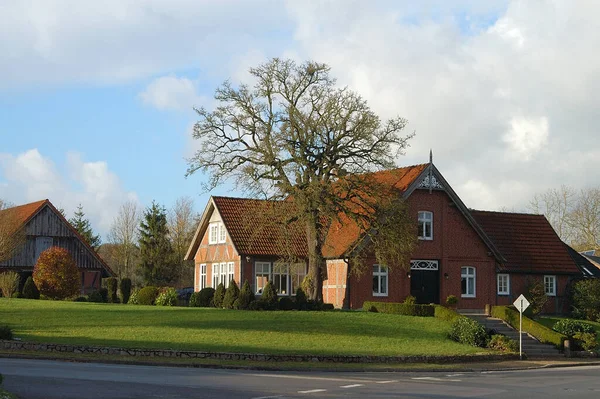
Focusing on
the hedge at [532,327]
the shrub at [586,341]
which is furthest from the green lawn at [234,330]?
the shrub at [586,341]

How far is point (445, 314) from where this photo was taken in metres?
41.3

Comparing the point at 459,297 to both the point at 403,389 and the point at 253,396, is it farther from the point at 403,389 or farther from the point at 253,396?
the point at 253,396

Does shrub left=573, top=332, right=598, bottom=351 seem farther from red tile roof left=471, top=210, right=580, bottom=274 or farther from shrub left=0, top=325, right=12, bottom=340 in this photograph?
shrub left=0, top=325, right=12, bottom=340

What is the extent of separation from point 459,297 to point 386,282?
4.97 m

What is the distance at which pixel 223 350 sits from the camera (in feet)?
95.3

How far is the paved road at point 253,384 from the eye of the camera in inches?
675

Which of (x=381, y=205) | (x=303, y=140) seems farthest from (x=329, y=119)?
(x=381, y=205)

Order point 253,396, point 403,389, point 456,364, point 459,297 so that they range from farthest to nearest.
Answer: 1. point 459,297
2. point 456,364
3. point 403,389
4. point 253,396

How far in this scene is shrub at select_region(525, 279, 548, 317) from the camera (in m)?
49.4

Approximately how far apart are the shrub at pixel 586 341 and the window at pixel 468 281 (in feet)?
36.7

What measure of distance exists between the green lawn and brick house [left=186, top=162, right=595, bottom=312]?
670 cm

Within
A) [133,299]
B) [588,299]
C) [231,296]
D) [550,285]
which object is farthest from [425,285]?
[133,299]

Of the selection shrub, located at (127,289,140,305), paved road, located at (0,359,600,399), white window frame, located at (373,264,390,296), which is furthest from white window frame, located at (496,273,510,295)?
paved road, located at (0,359,600,399)

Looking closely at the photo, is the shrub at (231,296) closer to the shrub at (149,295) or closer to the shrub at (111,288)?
the shrub at (149,295)
